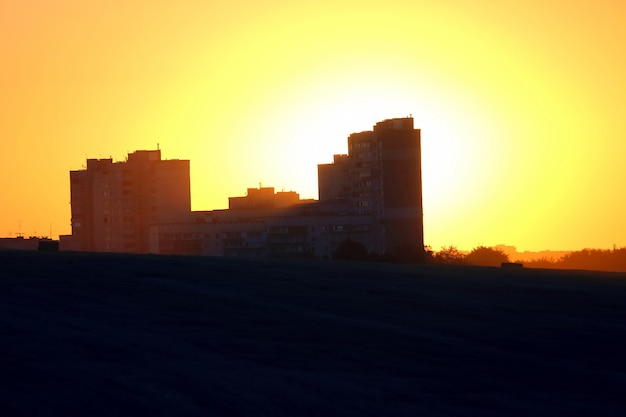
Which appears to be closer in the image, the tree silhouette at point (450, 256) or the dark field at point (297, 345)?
the dark field at point (297, 345)

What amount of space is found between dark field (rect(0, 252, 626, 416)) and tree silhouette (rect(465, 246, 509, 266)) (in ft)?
299

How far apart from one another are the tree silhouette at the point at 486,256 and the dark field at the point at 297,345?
299 feet

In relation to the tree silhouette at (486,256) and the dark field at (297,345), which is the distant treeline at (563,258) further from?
the dark field at (297,345)

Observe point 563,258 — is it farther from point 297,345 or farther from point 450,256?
point 297,345

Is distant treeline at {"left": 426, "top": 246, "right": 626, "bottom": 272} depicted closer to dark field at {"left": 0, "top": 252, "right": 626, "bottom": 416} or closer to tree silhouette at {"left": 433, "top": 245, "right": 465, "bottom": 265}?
tree silhouette at {"left": 433, "top": 245, "right": 465, "bottom": 265}

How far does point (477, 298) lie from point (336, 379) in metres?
10.6

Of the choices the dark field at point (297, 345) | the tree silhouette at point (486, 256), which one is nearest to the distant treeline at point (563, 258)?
the tree silhouette at point (486, 256)

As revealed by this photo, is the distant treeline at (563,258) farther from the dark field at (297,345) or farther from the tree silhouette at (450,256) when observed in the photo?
the dark field at (297,345)

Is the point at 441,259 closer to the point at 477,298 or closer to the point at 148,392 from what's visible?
the point at 477,298

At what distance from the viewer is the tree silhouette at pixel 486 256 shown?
395 ft

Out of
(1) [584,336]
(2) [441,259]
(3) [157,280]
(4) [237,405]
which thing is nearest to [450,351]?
(1) [584,336]

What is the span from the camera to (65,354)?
16.9 m

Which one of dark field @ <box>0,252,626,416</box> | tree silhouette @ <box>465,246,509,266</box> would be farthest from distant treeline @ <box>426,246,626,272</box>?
dark field @ <box>0,252,626,416</box>

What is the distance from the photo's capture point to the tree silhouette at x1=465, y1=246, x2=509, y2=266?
12025 cm
